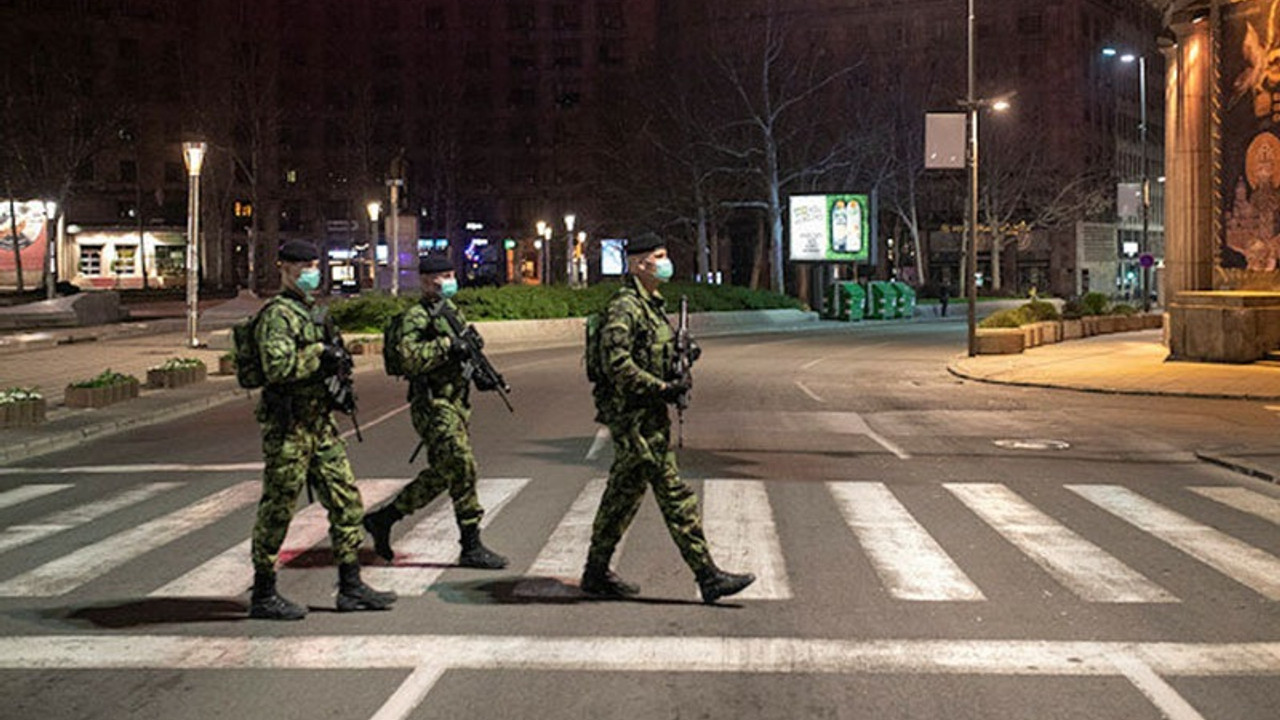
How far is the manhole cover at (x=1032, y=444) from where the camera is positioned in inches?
607

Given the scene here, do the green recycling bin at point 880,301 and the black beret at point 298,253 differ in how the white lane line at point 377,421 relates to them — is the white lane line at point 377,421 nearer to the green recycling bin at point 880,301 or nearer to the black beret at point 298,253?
the black beret at point 298,253

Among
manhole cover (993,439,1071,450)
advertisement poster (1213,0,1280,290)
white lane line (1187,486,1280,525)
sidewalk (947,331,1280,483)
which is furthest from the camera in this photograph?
advertisement poster (1213,0,1280,290)

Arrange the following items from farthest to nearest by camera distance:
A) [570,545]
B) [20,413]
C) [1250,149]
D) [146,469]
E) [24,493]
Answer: [1250,149] < [20,413] < [146,469] < [24,493] < [570,545]

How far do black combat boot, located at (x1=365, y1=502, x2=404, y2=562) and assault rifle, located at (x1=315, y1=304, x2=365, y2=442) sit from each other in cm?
140

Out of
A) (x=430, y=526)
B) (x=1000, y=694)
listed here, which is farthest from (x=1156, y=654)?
(x=430, y=526)

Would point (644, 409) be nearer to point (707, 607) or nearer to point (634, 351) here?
point (634, 351)

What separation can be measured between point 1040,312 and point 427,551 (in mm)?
29982

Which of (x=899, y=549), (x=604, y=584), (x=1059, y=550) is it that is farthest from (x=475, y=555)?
(x=1059, y=550)

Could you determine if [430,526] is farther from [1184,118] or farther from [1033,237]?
[1033,237]

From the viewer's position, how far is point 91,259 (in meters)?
85.1

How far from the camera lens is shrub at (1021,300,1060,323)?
3616 cm

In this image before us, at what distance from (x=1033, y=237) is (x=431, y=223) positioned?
42.1 meters

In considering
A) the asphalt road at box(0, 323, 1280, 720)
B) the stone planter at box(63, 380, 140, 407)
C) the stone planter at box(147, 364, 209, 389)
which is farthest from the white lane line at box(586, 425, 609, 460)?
the stone planter at box(147, 364, 209, 389)

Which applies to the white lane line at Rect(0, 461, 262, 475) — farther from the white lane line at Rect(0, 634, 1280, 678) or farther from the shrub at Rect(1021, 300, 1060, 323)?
the shrub at Rect(1021, 300, 1060, 323)
